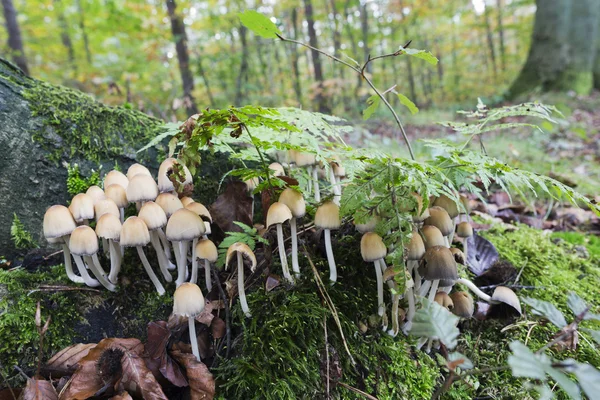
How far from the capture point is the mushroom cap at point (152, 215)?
177 centimetres

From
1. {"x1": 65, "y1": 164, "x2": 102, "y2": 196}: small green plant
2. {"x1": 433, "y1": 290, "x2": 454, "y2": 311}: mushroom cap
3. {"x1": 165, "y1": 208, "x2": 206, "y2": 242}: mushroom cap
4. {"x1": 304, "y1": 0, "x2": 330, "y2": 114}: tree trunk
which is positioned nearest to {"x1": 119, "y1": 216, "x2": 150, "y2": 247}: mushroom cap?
{"x1": 165, "y1": 208, "x2": 206, "y2": 242}: mushroom cap

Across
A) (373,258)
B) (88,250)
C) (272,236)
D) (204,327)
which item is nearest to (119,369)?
(204,327)

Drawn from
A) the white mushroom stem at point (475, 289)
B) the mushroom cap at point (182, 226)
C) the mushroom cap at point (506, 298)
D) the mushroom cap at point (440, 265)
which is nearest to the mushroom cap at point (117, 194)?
the mushroom cap at point (182, 226)

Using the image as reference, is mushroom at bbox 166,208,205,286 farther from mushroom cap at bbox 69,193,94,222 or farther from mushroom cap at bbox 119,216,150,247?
mushroom cap at bbox 69,193,94,222

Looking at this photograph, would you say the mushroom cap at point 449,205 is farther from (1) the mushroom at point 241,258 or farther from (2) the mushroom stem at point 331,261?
(1) the mushroom at point 241,258

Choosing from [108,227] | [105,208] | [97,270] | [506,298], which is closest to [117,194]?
[105,208]

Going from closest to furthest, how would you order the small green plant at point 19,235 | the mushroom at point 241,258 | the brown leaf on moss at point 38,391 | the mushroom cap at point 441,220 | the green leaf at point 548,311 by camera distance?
the green leaf at point 548,311 < the brown leaf on moss at point 38,391 < the mushroom at point 241,258 < the mushroom cap at point 441,220 < the small green plant at point 19,235

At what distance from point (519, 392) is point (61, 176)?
2.81 m

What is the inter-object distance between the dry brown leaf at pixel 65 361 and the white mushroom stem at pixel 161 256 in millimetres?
483

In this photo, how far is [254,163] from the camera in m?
2.87

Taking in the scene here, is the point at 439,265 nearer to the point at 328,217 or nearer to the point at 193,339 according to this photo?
the point at 328,217

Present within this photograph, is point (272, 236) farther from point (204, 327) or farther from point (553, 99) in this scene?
point (553, 99)

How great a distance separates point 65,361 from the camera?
5.53 ft

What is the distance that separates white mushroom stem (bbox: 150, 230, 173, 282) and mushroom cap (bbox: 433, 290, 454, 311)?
4.76 ft
